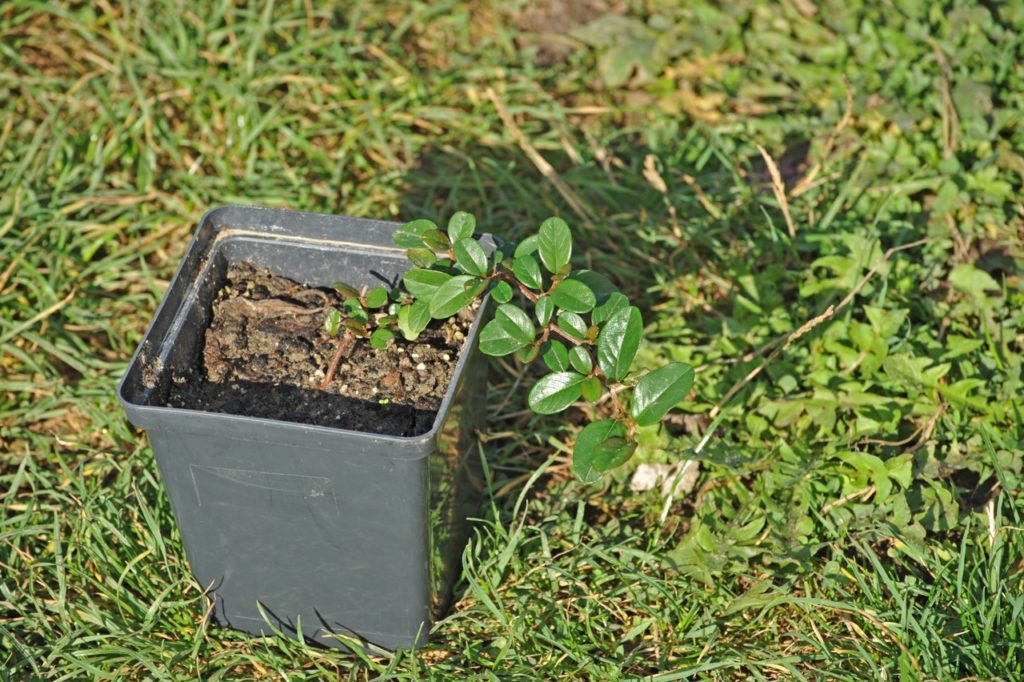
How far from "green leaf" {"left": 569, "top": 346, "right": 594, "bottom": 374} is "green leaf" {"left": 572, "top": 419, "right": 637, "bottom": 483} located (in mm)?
90

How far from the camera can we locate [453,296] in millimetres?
1688

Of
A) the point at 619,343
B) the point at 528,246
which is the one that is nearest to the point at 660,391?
the point at 619,343

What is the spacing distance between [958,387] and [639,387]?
0.84 meters

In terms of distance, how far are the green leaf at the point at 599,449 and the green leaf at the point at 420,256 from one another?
1.28 feet

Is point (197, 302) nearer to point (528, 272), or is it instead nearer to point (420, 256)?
point (420, 256)

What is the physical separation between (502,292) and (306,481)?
1.43ft

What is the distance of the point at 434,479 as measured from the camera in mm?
1687

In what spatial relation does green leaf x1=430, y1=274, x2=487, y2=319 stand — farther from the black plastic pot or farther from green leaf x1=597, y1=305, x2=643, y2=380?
green leaf x1=597, y1=305, x2=643, y2=380

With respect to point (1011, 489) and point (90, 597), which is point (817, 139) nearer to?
point (1011, 489)

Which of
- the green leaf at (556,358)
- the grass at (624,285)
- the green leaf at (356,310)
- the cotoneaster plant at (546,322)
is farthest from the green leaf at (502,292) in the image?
the grass at (624,285)

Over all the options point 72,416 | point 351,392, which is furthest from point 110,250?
point 351,392

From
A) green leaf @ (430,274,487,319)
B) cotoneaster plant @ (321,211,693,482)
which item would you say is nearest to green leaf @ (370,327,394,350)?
cotoneaster plant @ (321,211,693,482)

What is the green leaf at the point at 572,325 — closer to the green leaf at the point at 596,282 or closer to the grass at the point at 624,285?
the green leaf at the point at 596,282

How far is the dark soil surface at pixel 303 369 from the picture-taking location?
5.67 feet
